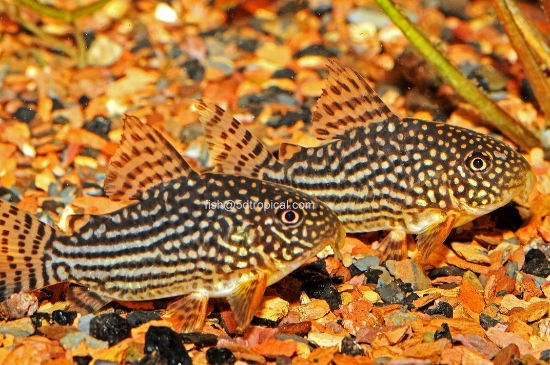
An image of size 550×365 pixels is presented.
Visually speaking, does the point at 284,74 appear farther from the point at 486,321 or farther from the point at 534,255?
the point at 486,321

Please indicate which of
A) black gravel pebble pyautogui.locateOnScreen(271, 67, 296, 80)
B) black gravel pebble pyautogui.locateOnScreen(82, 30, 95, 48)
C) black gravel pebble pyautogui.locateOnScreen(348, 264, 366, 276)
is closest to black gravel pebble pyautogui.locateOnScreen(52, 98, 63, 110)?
black gravel pebble pyautogui.locateOnScreen(82, 30, 95, 48)

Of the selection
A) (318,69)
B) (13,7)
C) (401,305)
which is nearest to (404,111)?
(318,69)

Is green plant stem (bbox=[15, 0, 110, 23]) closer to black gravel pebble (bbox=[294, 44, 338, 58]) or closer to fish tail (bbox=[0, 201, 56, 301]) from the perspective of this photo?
black gravel pebble (bbox=[294, 44, 338, 58])

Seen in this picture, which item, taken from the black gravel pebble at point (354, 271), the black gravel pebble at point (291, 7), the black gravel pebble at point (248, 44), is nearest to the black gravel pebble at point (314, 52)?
the black gravel pebble at point (248, 44)

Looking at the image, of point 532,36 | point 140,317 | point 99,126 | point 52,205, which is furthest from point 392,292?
point 99,126

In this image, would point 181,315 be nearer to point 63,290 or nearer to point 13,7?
point 63,290
